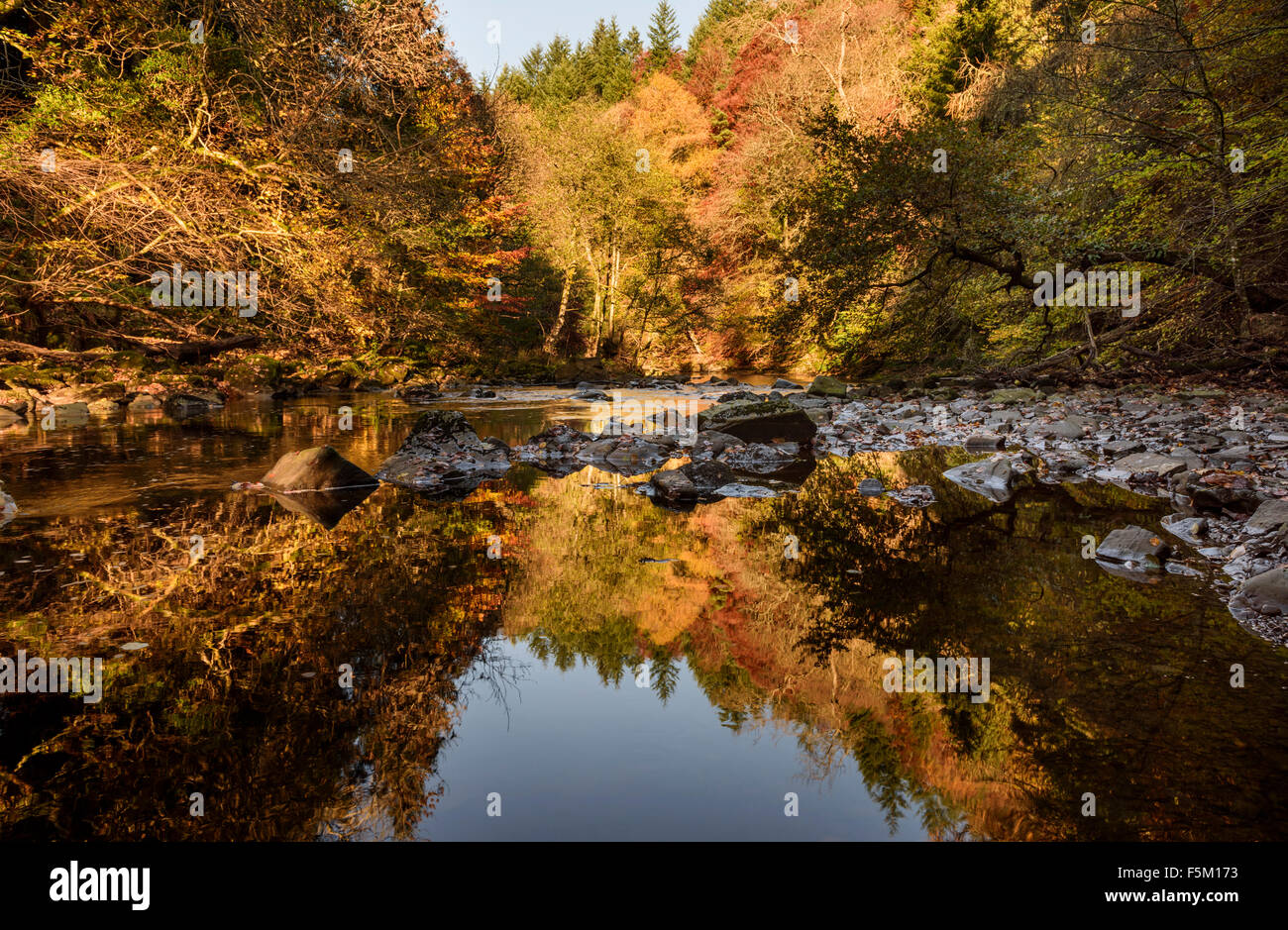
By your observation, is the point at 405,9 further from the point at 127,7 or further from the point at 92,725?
the point at 92,725

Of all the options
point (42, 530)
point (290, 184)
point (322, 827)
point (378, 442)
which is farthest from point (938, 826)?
point (290, 184)

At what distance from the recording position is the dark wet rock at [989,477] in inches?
277

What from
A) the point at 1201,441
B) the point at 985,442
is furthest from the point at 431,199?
the point at 1201,441

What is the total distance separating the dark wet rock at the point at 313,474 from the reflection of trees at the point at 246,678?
164 centimetres

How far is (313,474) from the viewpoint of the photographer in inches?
282

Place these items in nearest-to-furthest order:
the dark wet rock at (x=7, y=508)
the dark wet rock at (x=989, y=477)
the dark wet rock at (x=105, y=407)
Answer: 1. the dark wet rock at (x=7, y=508)
2. the dark wet rock at (x=989, y=477)
3. the dark wet rock at (x=105, y=407)

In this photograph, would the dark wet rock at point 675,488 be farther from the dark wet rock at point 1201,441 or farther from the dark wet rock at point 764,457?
the dark wet rock at point 1201,441

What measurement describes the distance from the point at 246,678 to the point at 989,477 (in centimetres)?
683

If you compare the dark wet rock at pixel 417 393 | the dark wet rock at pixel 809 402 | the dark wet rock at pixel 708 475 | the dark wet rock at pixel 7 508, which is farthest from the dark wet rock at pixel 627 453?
the dark wet rock at pixel 417 393

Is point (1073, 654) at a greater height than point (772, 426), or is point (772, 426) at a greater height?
point (772, 426)

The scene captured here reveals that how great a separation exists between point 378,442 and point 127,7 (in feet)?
26.9

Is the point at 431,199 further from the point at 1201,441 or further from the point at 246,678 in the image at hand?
the point at 246,678

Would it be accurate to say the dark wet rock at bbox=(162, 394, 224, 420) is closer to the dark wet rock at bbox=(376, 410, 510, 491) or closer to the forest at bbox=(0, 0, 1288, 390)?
the forest at bbox=(0, 0, 1288, 390)

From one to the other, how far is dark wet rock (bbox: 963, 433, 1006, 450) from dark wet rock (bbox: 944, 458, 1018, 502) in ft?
6.03
